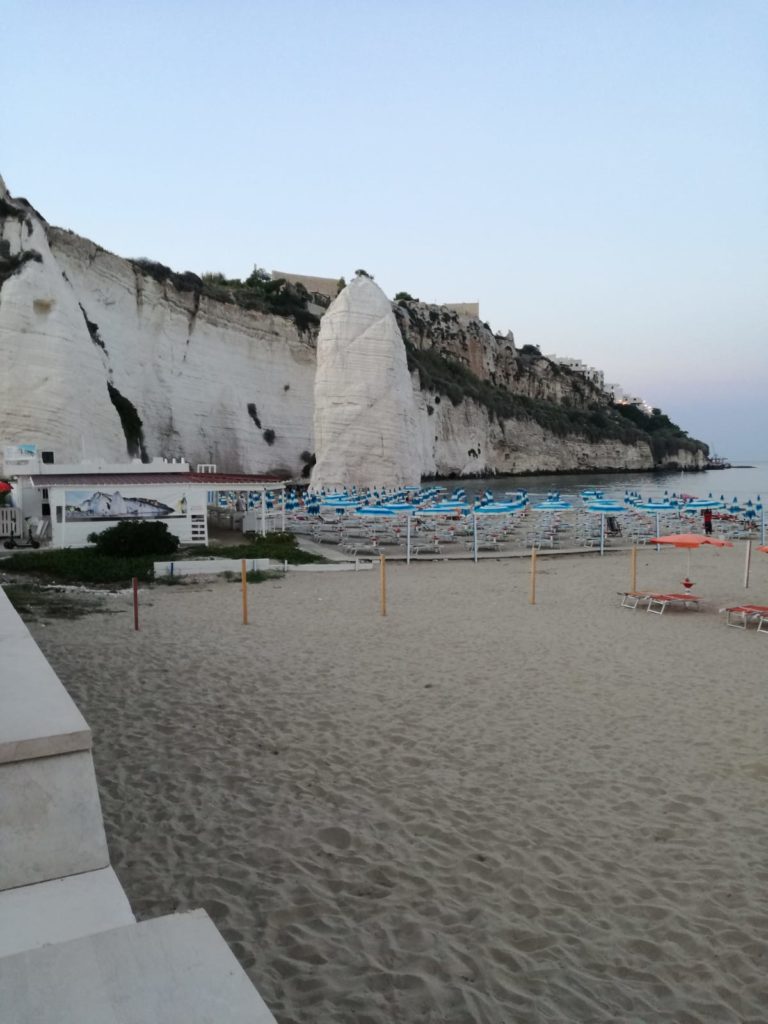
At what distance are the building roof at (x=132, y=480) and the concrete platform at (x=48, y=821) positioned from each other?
1762 cm

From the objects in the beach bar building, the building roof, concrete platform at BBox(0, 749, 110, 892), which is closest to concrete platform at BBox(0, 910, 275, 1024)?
concrete platform at BBox(0, 749, 110, 892)

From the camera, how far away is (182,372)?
46.2m

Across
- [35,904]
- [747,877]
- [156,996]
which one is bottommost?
[747,877]

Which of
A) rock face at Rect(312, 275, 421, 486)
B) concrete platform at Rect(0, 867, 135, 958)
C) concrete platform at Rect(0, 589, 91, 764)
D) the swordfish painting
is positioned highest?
rock face at Rect(312, 275, 421, 486)

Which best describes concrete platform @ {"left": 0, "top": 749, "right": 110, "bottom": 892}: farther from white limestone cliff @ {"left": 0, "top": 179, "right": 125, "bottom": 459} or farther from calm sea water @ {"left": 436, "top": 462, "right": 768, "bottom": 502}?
calm sea water @ {"left": 436, "top": 462, "right": 768, "bottom": 502}

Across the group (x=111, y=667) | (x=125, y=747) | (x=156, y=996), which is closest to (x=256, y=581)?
(x=111, y=667)

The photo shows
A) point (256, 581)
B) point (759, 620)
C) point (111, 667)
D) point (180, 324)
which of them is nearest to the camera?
point (111, 667)

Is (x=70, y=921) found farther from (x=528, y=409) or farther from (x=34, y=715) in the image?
(x=528, y=409)

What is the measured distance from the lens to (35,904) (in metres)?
2.61

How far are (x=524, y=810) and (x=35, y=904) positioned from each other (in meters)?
3.27

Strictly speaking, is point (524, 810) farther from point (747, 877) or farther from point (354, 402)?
point (354, 402)

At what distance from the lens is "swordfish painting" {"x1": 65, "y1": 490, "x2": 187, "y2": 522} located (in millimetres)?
19188

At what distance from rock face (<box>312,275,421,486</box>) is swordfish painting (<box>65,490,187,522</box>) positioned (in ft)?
72.4

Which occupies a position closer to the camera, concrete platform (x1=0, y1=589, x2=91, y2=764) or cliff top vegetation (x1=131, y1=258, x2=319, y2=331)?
concrete platform (x1=0, y1=589, x2=91, y2=764)
